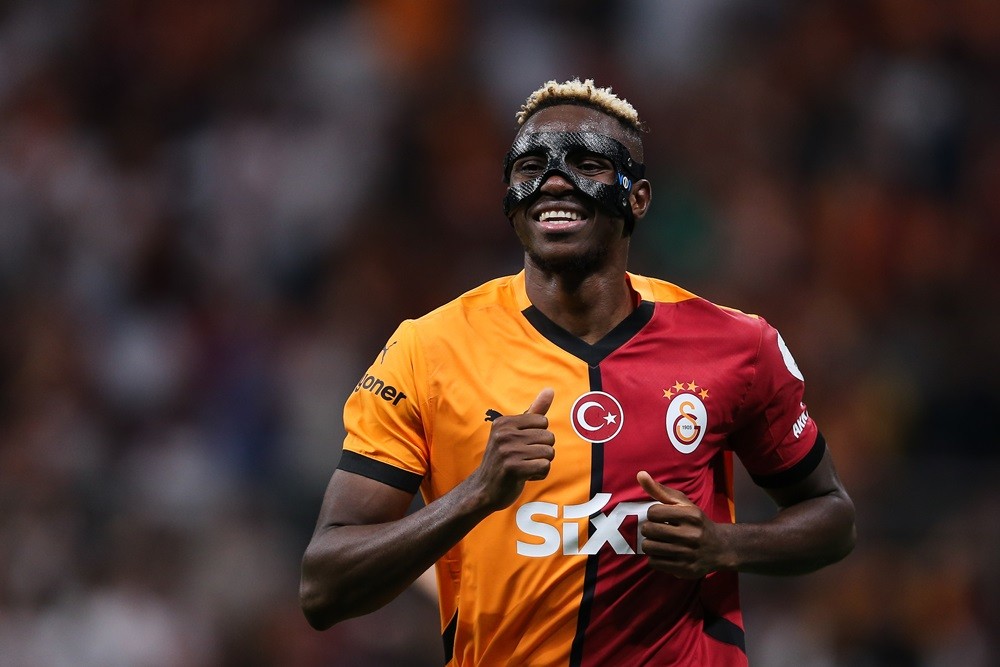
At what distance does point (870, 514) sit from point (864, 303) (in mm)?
1824

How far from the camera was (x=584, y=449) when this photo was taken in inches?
160

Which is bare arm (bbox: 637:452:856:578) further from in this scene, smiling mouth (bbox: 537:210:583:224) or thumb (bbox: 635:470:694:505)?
smiling mouth (bbox: 537:210:583:224)

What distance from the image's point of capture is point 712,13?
10695 millimetres

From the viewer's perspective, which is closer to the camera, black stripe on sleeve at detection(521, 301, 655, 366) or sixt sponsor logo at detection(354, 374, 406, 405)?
sixt sponsor logo at detection(354, 374, 406, 405)

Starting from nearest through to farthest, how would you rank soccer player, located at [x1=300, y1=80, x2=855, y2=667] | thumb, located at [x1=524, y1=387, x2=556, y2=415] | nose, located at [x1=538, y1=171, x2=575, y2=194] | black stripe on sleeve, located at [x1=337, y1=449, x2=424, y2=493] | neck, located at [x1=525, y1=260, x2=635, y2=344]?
thumb, located at [x1=524, y1=387, x2=556, y2=415]
soccer player, located at [x1=300, y1=80, x2=855, y2=667]
black stripe on sleeve, located at [x1=337, y1=449, x2=424, y2=493]
nose, located at [x1=538, y1=171, x2=575, y2=194]
neck, located at [x1=525, y1=260, x2=635, y2=344]

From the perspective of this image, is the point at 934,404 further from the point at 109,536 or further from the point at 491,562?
the point at 491,562

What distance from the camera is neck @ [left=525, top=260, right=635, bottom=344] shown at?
4.32 m

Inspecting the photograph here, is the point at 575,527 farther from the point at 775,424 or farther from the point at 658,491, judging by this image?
the point at 775,424

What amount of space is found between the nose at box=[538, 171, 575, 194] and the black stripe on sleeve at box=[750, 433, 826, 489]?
100 centimetres

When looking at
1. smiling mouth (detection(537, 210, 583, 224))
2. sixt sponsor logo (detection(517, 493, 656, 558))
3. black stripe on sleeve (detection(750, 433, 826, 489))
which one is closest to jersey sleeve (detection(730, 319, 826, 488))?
black stripe on sleeve (detection(750, 433, 826, 489))

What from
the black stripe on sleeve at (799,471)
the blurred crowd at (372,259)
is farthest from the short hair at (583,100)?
the blurred crowd at (372,259)

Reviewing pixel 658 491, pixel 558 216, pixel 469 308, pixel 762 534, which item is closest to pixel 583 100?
pixel 558 216

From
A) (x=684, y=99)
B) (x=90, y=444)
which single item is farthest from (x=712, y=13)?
(x=90, y=444)

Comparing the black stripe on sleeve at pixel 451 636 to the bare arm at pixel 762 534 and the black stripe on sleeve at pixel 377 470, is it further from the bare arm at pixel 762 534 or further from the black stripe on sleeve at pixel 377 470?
the bare arm at pixel 762 534
